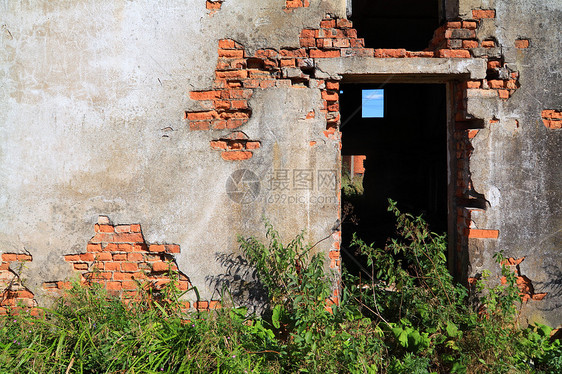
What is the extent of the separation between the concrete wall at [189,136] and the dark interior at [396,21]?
11.6ft

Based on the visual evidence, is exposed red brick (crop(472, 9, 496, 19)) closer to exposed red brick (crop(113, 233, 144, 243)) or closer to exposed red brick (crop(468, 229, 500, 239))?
exposed red brick (crop(468, 229, 500, 239))

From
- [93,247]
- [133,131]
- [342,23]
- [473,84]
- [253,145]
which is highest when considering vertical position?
[342,23]

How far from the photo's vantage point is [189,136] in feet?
11.3

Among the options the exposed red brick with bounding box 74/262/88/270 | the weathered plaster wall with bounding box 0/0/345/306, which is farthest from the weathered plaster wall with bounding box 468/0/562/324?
the exposed red brick with bounding box 74/262/88/270

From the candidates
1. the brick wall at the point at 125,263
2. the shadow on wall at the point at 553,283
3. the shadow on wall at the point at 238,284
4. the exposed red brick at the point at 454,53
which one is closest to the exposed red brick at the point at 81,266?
the brick wall at the point at 125,263

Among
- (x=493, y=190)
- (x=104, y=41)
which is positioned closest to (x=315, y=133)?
(x=493, y=190)

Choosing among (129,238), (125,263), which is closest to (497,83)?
(129,238)

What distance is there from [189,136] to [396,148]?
675cm

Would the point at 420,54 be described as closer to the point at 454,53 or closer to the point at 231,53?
the point at 454,53

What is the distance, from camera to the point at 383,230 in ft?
23.9

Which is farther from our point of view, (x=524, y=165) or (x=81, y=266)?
(x=81, y=266)

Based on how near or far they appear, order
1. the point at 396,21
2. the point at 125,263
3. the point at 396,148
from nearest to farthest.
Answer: the point at 125,263 → the point at 396,21 → the point at 396,148

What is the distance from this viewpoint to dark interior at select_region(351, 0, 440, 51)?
661 centimetres

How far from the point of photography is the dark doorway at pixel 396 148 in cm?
817
